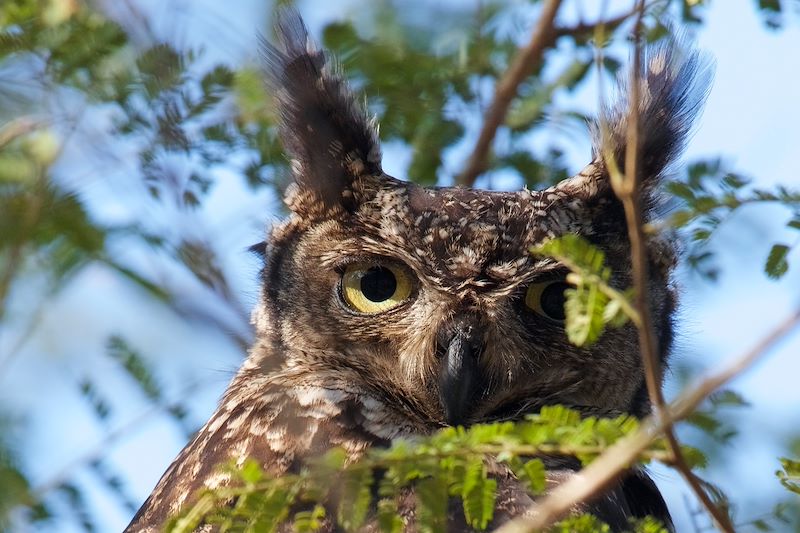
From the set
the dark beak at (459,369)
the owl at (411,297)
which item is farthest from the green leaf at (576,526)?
the dark beak at (459,369)

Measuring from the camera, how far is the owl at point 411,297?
3.03 m

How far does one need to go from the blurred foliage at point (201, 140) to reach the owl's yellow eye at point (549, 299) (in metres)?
0.44

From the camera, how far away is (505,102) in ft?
12.9

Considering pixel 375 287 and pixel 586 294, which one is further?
pixel 375 287

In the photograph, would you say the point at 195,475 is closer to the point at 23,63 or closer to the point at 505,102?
the point at 23,63

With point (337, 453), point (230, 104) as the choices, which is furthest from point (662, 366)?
point (337, 453)

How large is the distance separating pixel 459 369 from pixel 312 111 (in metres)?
1.09

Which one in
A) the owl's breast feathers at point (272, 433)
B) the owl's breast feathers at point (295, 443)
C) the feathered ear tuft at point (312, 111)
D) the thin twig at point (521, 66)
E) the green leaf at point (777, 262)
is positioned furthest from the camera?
the thin twig at point (521, 66)

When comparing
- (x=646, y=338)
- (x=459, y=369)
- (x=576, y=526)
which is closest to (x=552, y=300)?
(x=459, y=369)

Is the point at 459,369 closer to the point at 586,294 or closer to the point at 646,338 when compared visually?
the point at 586,294

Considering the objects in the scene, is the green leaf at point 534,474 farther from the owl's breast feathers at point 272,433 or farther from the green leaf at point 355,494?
the owl's breast feathers at point 272,433

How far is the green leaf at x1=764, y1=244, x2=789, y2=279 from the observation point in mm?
2098

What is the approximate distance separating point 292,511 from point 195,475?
502 millimetres

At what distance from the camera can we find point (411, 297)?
327cm
